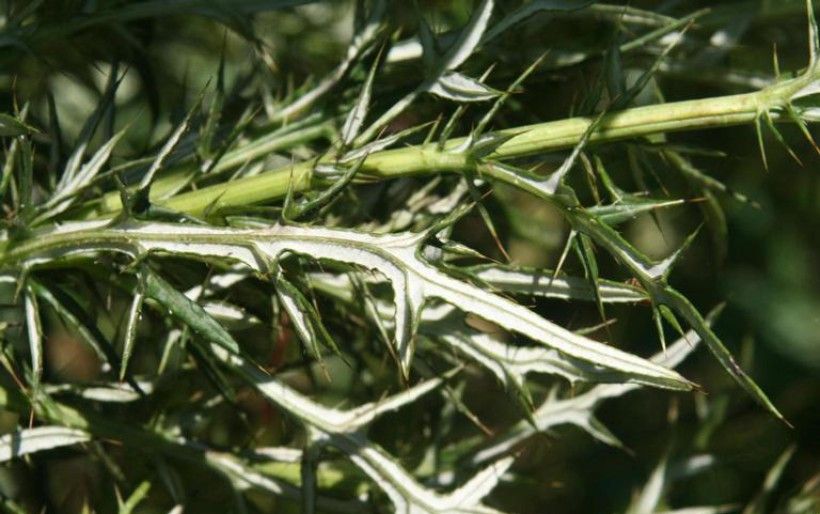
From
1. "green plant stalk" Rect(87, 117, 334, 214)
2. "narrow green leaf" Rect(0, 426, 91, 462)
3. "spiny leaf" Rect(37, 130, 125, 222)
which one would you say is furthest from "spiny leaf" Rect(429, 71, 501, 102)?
"narrow green leaf" Rect(0, 426, 91, 462)

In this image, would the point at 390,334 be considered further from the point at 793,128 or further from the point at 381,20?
the point at 793,128

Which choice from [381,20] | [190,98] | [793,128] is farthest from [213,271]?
[793,128]

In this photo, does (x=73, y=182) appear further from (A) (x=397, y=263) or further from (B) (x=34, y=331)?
(A) (x=397, y=263)

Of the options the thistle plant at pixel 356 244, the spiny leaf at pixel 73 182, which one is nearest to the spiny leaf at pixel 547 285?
the thistle plant at pixel 356 244

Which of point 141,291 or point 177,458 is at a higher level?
point 141,291

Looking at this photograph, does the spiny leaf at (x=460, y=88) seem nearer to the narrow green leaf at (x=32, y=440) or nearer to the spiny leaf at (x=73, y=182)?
the spiny leaf at (x=73, y=182)

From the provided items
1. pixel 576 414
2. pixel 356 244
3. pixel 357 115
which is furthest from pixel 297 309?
pixel 576 414

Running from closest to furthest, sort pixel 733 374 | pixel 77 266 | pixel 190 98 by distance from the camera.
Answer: pixel 733 374, pixel 77 266, pixel 190 98
